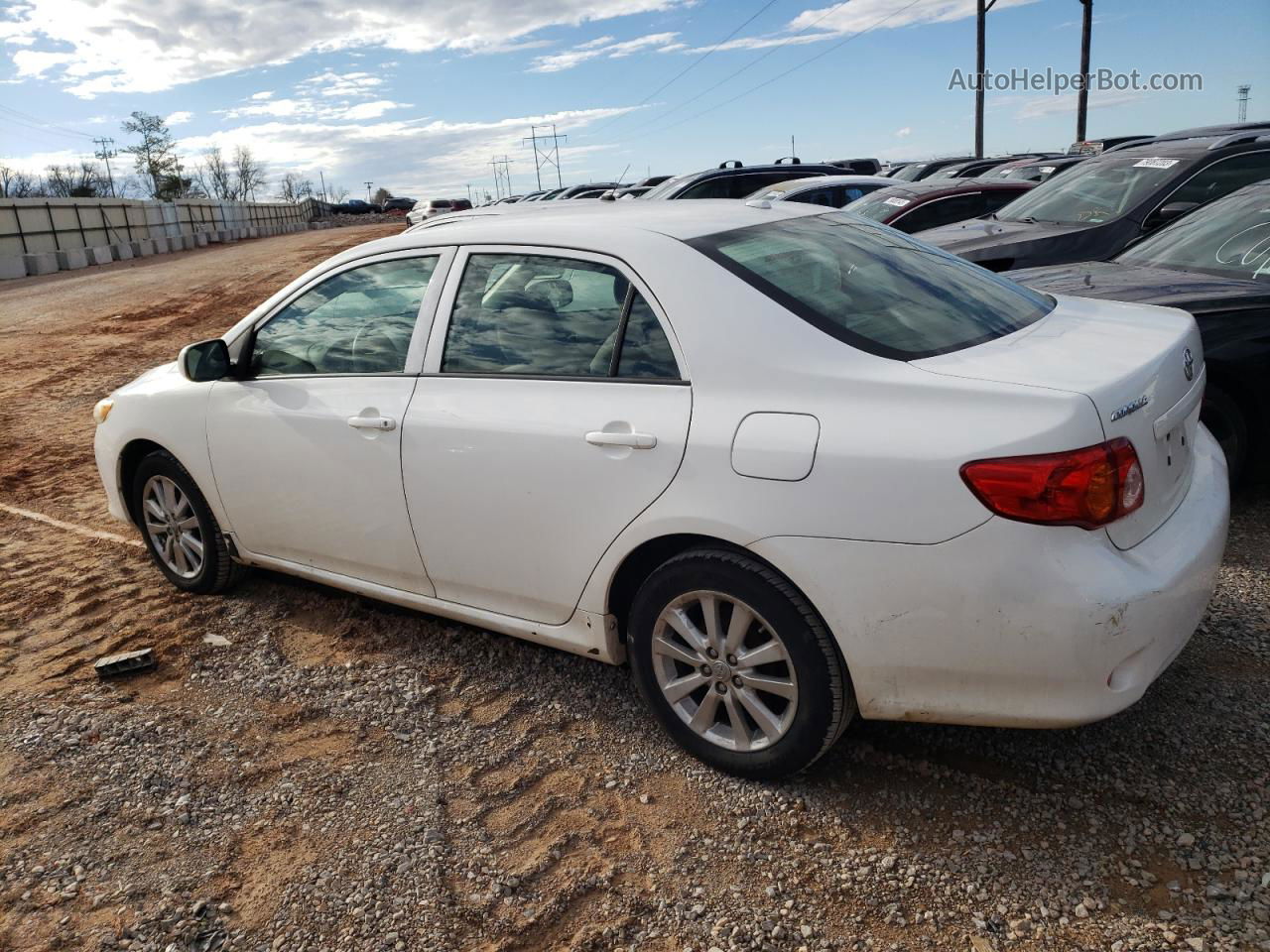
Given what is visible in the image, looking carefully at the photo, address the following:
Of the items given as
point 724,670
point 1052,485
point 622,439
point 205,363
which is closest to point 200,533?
point 205,363

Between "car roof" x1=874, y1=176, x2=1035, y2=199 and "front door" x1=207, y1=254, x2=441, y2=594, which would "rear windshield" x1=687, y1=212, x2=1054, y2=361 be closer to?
"front door" x1=207, y1=254, x2=441, y2=594

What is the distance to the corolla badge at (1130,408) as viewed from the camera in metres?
2.46

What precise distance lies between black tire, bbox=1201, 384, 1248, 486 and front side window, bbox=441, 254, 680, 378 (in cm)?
297

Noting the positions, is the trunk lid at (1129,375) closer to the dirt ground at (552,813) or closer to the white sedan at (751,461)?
the white sedan at (751,461)

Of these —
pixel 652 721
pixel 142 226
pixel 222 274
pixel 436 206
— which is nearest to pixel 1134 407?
pixel 652 721

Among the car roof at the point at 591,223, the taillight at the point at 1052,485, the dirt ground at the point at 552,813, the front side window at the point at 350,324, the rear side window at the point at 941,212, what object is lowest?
the dirt ground at the point at 552,813

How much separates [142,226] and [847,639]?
42.5 m

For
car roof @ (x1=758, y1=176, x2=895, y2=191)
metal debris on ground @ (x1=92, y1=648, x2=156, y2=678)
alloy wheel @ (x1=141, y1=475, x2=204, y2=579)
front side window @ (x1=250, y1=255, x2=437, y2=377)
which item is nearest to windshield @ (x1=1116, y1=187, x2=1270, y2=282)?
front side window @ (x1=250, y1=255, x2=437, y2=377)

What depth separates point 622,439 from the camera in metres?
2.94

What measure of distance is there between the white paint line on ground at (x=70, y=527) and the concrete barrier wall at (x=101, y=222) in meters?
27.7

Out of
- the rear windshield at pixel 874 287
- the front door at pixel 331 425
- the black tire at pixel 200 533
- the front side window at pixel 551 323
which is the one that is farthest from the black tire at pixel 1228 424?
the black tire at pixel 200 533

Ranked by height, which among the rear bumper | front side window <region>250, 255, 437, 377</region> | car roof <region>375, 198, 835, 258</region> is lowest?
the rear bumper

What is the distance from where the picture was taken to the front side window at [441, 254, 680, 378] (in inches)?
121

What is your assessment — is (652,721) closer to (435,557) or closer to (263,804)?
(435,557)
